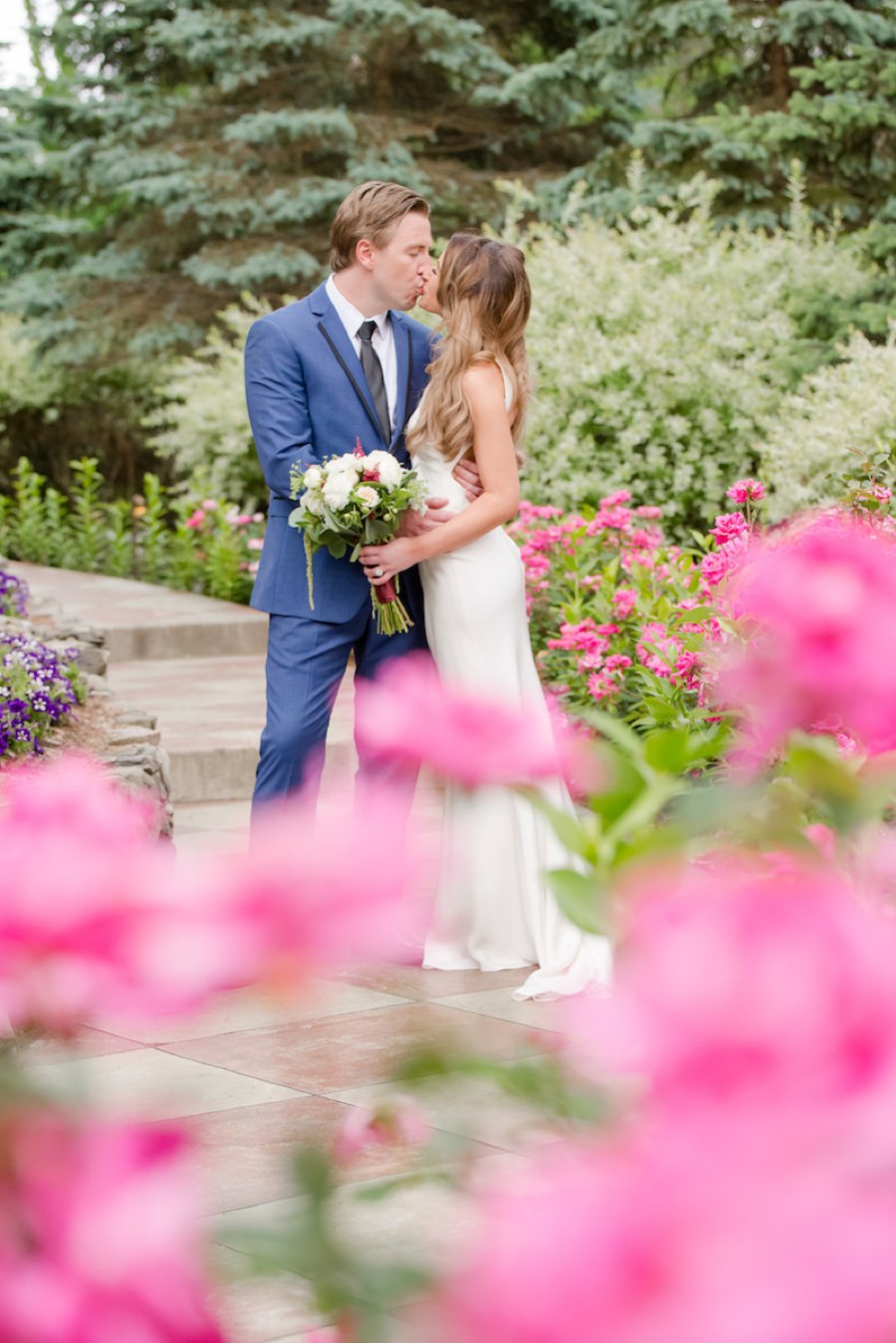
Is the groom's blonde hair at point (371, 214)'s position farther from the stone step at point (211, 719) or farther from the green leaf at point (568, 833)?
the green leaf at point (568, 833)

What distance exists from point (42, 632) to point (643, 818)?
7.18 meters

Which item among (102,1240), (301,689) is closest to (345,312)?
(301,689)

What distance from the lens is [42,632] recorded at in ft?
Answer: 25.3

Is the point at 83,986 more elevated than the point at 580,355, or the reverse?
the point at 83,986

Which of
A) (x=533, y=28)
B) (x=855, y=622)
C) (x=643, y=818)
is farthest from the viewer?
(x=533, y=28)

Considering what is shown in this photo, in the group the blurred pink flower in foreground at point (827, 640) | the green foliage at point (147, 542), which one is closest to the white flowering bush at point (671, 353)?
the green foliage at point (147, 542)

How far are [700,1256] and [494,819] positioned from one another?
4.16 m

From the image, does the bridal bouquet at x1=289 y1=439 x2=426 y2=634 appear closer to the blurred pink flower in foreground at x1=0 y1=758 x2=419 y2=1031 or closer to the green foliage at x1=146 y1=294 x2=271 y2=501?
the blurred pink flower in foreground at x1=0 y1=758 x2=419 y2=1031

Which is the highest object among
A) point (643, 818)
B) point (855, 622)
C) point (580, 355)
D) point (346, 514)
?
point (855, 622)

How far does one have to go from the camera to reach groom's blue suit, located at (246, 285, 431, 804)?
465cm

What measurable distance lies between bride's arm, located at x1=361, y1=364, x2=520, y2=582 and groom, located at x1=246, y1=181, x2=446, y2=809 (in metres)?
0.08

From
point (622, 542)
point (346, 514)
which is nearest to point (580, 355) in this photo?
point (622, 542)

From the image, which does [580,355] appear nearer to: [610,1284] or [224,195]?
[224,195]

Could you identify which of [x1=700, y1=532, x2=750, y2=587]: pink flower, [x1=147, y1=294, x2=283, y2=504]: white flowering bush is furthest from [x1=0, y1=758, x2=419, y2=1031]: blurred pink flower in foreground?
[x1=147, y1=294, x2=283, y2=504]: white flowering bush
